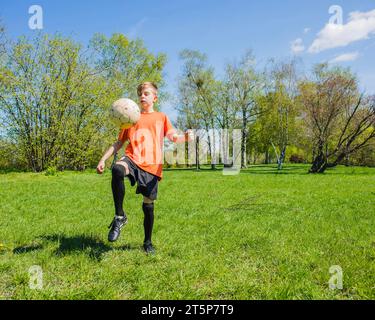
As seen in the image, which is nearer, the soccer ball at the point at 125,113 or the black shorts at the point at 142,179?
the black shorts at the point at 142,179

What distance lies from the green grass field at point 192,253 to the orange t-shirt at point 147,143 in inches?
46.7

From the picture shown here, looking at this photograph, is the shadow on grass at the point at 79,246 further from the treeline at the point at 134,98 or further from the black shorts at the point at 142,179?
the treeline at the point at 134,98

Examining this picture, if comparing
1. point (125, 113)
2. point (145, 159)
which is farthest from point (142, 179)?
point (125, 113)

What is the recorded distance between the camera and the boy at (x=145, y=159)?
423 cm

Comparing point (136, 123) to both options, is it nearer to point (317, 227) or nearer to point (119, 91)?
point (317, 227)

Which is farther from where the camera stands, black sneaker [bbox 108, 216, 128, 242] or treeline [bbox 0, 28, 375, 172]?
treeline [bbox 0, 28, 375, 172]

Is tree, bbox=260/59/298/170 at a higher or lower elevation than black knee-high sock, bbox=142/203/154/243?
higher

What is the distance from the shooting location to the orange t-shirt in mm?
4422

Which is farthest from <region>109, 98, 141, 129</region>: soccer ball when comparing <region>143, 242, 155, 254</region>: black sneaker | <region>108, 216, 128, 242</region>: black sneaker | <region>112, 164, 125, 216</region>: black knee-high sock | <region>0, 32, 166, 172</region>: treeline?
<region>0, 32, 166, 172</region>: treeline

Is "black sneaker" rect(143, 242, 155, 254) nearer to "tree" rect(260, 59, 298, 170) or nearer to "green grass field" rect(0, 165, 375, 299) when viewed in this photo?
"green grass field" rect(0, 165, 375, 299)

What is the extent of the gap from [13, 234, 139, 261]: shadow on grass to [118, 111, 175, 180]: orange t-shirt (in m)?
1.22

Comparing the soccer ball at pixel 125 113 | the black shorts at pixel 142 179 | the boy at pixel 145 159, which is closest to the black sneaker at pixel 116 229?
the boy at pixel 145 159
